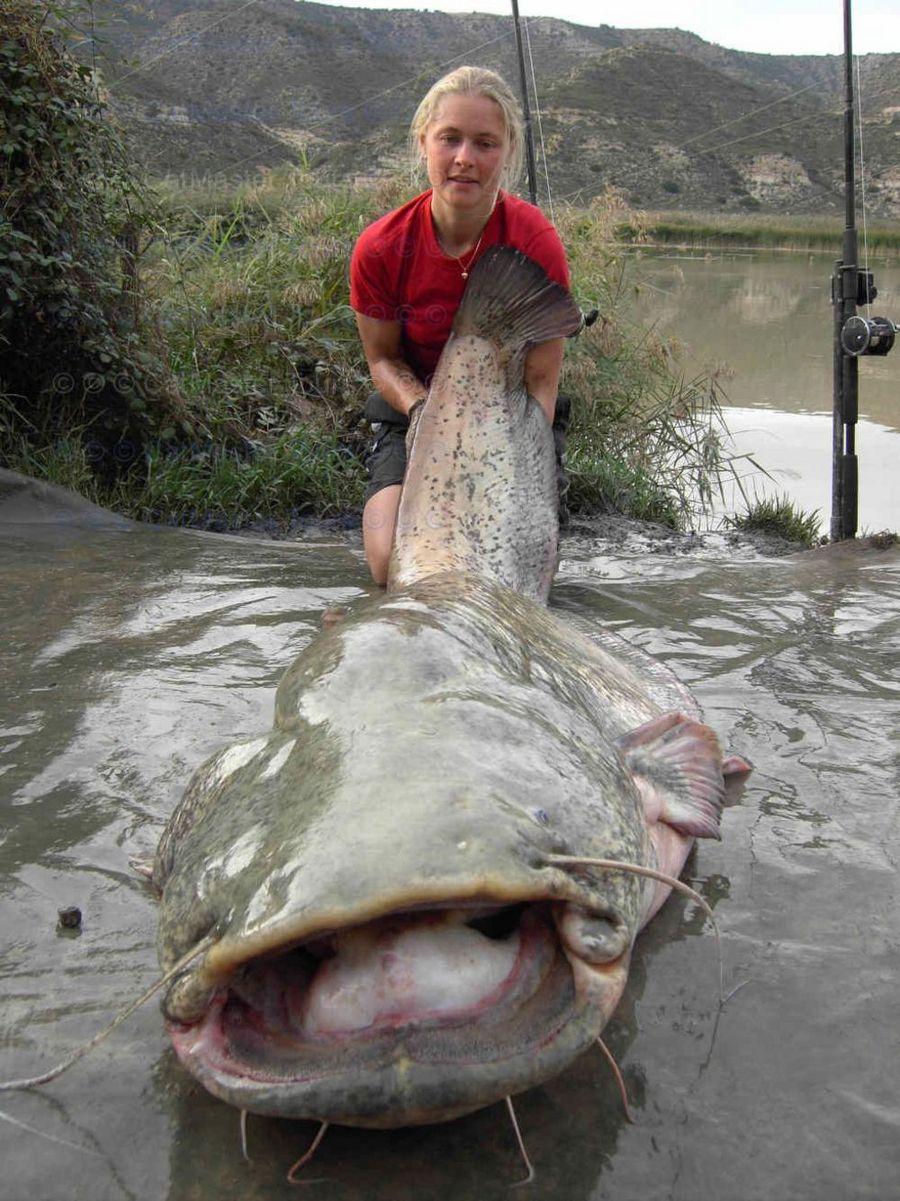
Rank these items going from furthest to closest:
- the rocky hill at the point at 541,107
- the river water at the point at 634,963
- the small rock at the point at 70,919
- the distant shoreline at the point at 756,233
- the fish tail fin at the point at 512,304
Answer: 1. the rocky hill at the point at 541,107
2. the distant shoreline at the point at 756,233
3. the fish tail fin at the point at 512,304
4. the small rock at the point at 70,919
5. the river water at the point at 634,963

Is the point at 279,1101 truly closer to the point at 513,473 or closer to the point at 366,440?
the point at 513,473

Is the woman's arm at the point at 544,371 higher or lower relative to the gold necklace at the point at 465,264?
lower

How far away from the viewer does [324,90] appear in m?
38.6

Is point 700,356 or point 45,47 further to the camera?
point 700,356

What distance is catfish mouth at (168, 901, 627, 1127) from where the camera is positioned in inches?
47.8

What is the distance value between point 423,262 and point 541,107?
30044 millimetres

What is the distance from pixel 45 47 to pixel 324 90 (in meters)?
36.6

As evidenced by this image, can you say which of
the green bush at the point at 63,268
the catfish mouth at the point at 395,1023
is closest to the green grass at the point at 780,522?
the green bush at the point at 63,268

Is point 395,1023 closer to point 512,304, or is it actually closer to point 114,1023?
point 114,1023

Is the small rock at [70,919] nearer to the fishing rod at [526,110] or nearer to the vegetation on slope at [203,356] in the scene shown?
the vegetation on slope at [203,356]

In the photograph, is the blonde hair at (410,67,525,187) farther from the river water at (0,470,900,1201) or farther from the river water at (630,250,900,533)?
the river water at (630,250,900,533)

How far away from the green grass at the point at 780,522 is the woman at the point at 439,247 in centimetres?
243

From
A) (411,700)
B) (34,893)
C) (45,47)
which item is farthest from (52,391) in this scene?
(411,700)

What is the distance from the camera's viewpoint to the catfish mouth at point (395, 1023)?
1215 millimetres
